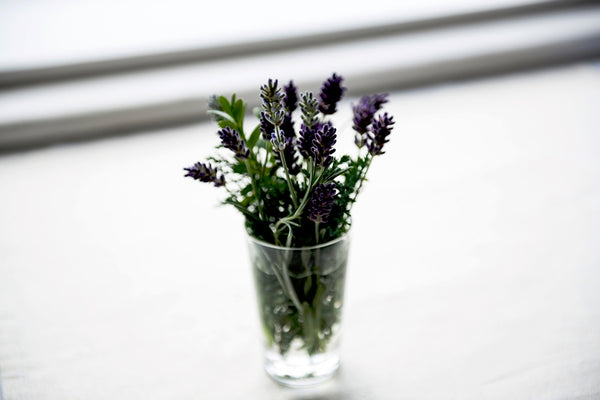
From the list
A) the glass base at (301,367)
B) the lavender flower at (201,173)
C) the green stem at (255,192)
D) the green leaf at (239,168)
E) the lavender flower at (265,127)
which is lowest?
the glass base at (301,367)

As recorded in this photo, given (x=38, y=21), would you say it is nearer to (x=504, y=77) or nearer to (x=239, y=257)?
(x=239, y=257)

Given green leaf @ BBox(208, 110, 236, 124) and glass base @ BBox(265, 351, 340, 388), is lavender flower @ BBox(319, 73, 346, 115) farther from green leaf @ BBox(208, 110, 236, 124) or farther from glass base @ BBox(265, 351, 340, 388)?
glass base @ BBox(265, 351, 340, 388)

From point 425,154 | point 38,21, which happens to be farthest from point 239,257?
point 38,21

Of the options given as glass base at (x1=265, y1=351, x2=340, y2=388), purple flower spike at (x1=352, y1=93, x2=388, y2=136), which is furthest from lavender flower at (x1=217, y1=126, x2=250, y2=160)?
glass base at (x1=265, y1=351, x2=340, y2=388)

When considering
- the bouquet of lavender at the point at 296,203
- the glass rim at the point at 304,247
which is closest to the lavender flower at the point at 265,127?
the bouquet of lavender at the point at 296,203

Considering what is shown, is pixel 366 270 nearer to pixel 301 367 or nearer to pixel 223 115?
pixel 301 367

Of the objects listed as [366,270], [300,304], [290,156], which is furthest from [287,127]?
[366,270]

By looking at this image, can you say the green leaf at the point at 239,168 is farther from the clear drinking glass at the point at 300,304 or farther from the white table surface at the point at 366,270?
the white table surface at the point at 366,270
